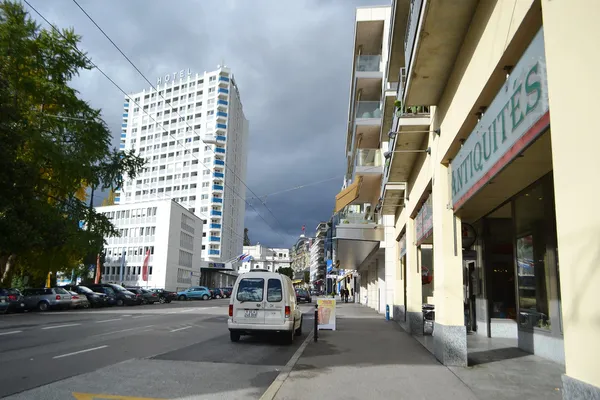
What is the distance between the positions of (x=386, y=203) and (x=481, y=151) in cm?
1397

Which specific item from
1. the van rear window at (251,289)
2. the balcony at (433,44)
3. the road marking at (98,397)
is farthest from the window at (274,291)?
the road marking at (98,397)

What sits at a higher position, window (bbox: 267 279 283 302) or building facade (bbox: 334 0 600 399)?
building facade (bbox: 334 0 600 399)

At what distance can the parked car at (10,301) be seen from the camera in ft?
86.9

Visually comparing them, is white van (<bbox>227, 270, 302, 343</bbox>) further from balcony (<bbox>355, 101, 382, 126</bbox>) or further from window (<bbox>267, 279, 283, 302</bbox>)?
balcony (<bbox>355, 101, 382, 126</bbox>)

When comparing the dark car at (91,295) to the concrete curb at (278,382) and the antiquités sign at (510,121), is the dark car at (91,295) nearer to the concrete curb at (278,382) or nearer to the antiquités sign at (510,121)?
the concrete curb at (278,382)

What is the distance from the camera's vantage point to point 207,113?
107 metres

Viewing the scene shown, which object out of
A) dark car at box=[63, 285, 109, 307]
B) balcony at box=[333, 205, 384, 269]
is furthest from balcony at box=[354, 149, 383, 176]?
dark car at box=[63, 285, 109, 307]

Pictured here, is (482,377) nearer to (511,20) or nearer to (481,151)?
(481,151)

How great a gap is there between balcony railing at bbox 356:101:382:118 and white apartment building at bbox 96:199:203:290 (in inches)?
2138

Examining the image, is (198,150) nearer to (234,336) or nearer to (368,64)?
(368,64)

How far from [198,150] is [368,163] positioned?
8422cm

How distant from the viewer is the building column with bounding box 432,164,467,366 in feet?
31.7

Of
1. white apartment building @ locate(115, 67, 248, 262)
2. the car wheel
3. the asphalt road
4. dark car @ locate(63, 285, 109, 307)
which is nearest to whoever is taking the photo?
the asphalt road

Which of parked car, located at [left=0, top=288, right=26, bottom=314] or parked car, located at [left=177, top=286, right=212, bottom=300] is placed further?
parked car, located at [left=177, top=286, right=212, bottom=300]
